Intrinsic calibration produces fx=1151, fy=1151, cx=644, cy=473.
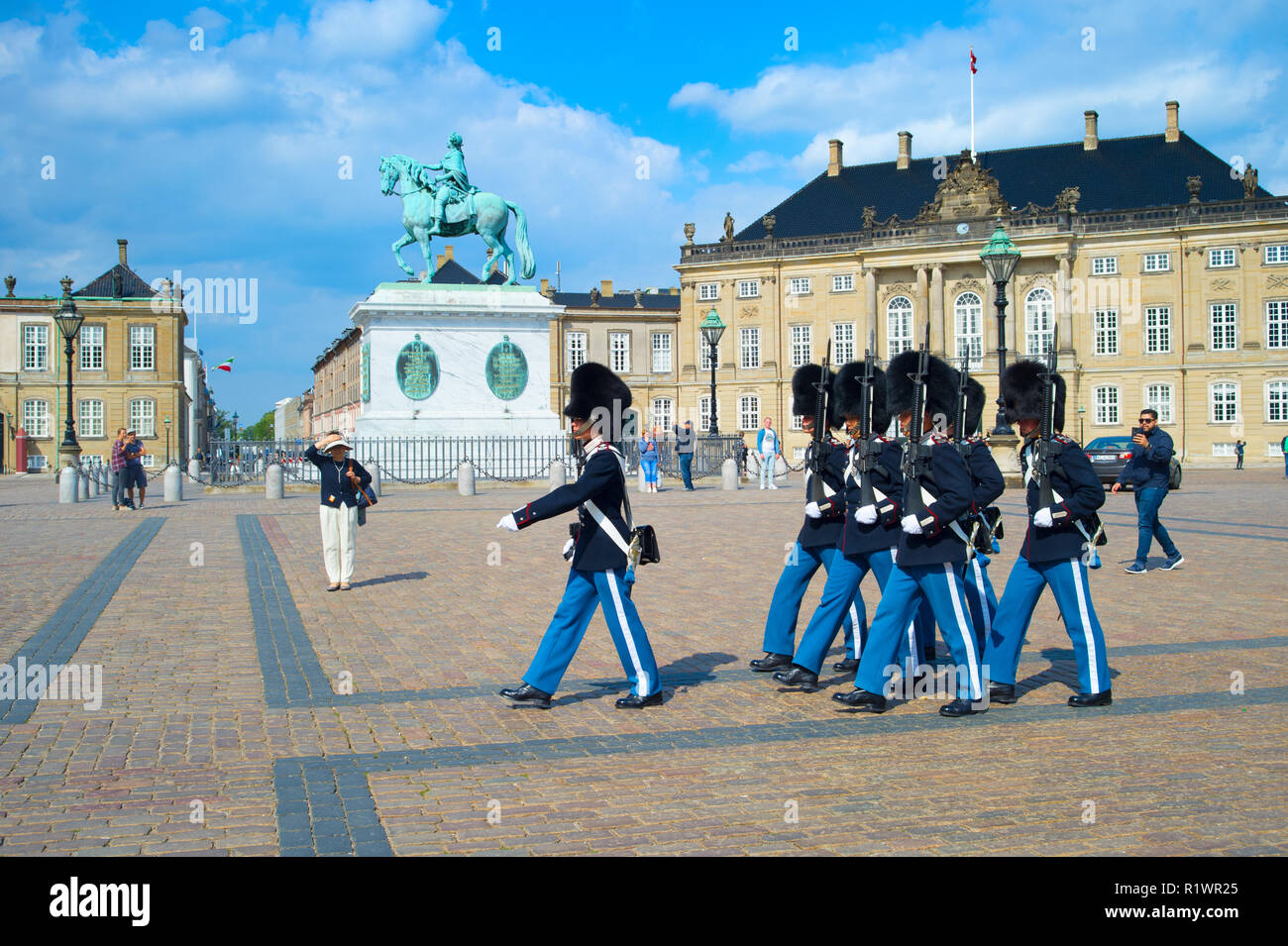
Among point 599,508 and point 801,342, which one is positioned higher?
point 801,342

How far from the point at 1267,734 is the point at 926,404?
97.8 inches

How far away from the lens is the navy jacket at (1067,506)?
6582mm

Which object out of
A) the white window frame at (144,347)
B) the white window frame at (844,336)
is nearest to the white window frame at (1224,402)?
the white window frame at (844,336)

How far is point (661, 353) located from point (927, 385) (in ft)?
252

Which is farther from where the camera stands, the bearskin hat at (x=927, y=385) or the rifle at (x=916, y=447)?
the bearskin hat at (x=927, y=385)

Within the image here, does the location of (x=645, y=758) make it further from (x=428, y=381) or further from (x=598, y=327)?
(x=598, y=327)

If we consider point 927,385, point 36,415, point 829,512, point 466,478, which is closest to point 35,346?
point 36,415

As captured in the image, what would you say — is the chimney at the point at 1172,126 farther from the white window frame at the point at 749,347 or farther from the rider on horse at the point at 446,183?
the rider on horse at the point at 446,183

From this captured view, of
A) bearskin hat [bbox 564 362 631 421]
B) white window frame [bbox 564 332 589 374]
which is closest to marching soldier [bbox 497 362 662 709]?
bearskin hat [bbox 564 362 631 421]

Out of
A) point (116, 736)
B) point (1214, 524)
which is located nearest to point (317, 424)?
point (1214, 524)

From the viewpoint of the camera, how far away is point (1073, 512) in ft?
21.6

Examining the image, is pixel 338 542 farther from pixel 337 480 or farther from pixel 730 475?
pixel 730 475

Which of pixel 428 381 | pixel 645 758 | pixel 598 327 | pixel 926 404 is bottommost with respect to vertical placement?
pixel 645 758

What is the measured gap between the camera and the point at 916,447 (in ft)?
21.5
